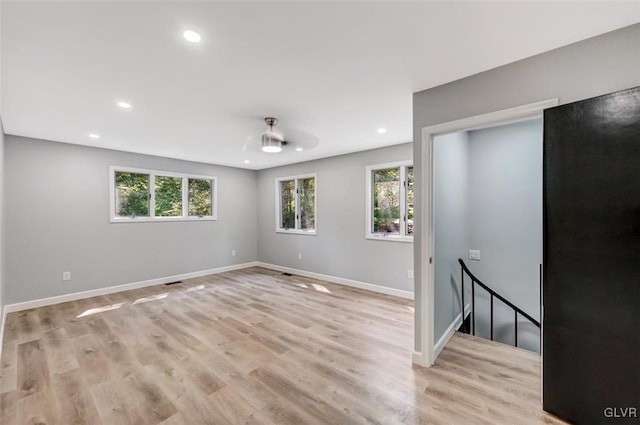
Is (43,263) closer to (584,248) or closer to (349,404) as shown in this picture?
(349,404)

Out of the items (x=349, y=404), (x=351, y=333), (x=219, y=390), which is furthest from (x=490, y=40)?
(x=219, y=390)

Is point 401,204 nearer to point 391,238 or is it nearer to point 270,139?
point 391,238

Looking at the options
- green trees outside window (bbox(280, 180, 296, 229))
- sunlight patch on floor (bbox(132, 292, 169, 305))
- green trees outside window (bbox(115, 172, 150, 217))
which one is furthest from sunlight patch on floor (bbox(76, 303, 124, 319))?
green trees outside window (bbox(280, 180, 296, 229))

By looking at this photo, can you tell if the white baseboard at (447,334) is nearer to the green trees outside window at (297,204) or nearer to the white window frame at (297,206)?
the white window frame at (297,206)

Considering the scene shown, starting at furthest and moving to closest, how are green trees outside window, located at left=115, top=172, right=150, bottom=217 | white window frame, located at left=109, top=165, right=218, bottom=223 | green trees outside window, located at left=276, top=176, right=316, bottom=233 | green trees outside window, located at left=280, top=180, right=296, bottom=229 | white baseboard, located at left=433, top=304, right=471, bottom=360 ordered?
green trees outside window, located at left=280, top=180, right=296, bottom=229 < green trees outside window, located at left=276, top=176, right=316, bottom=233 < green trees outside window, located at left=115, top=172, right=150, bottom=217 < white window frame, located at left=109, top=165, right=218, bottom=223 < white baseboard, located at left=433, top=304, right=471, bottom=360

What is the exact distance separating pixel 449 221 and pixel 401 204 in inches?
61.2

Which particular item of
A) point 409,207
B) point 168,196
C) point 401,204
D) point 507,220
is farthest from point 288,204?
point 507,220

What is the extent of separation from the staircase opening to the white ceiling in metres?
1.13

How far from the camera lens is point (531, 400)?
1.98m

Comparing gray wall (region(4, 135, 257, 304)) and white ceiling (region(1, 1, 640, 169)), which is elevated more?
white ceiling (region(1, 1, 640, 169))

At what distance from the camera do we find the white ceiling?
59.2 inches

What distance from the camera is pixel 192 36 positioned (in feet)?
5.61

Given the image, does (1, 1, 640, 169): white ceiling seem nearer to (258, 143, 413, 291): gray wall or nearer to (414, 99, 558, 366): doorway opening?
(414, 99, 558, 366): doorway opening

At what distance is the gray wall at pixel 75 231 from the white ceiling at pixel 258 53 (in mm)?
1068
